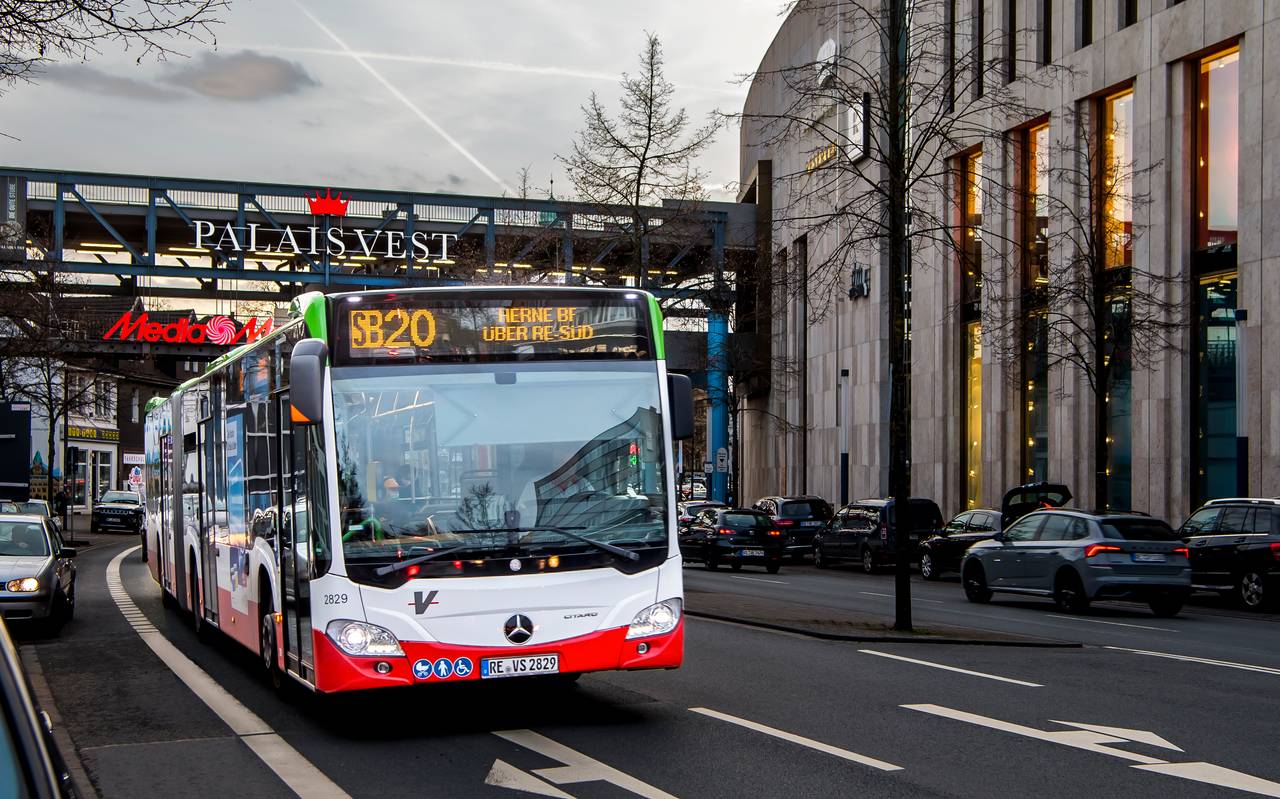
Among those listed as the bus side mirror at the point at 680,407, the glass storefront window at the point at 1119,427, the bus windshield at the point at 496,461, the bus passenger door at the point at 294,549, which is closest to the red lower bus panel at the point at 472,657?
the bus passenger door at the point at 294,549

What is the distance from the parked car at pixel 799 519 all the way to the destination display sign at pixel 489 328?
3018 cm

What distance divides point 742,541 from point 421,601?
26803mm

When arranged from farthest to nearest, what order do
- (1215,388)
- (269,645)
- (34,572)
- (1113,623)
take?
(1215,388) → (1113,623) → (34,572) → (269,645)

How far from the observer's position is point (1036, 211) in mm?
37500

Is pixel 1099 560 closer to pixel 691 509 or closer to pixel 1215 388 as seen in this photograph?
pixel 1215 388

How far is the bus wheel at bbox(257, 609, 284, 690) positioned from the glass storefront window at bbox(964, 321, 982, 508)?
32.7 m

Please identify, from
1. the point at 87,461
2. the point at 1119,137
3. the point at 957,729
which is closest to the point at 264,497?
the point at 957,729

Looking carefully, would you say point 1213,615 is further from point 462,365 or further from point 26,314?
point 26,314

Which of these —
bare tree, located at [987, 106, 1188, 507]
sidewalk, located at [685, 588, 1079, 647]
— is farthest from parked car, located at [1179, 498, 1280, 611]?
sidewalk, located at [685, 588, 1079, 647]

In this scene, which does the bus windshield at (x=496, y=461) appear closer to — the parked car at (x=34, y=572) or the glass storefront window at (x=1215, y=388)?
the parked car at (x=34, y=572)

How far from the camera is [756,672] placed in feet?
43.9

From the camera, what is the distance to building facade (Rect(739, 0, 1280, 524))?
1144 inches

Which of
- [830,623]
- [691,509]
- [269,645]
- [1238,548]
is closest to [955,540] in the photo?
[1238,548]

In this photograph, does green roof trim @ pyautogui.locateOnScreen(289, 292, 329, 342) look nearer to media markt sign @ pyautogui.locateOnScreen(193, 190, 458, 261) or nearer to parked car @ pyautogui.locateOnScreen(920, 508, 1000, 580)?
parked car @ pyautogui.locateOnScreen(920, 508, 1000, 580)
